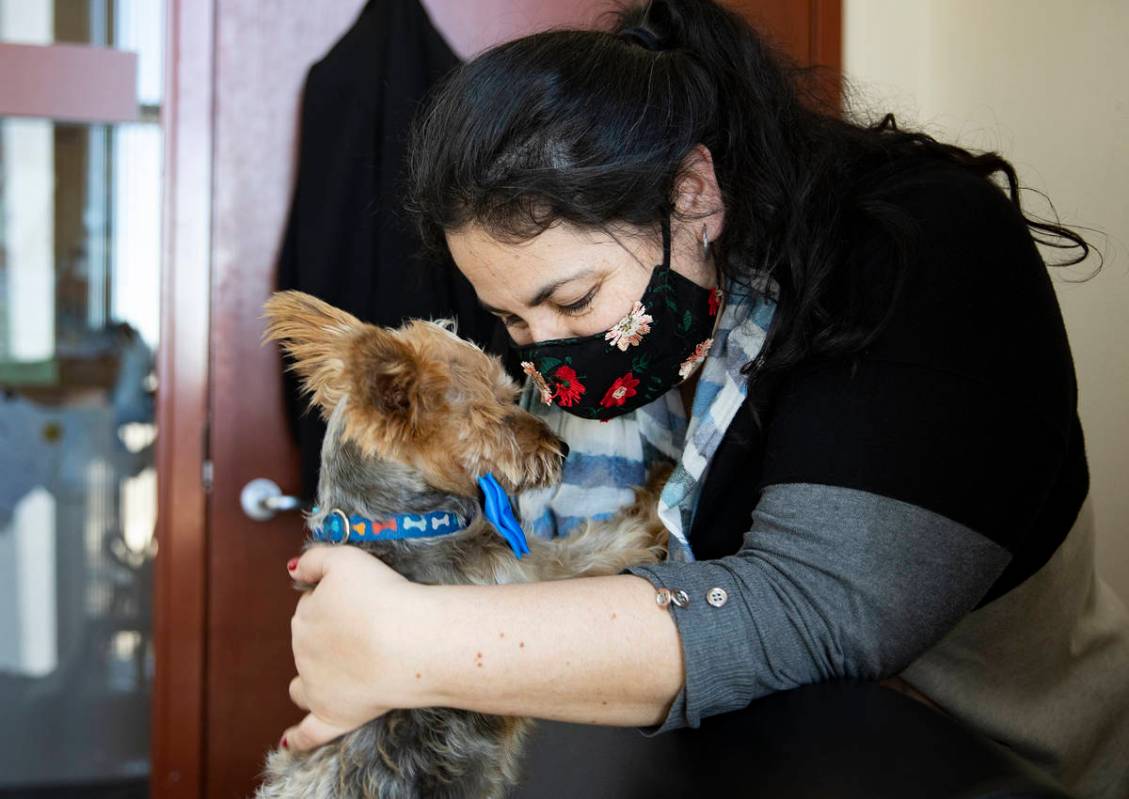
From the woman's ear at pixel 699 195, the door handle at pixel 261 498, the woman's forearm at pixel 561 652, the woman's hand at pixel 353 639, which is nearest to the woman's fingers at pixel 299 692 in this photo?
the woman's hand at pixel 353 639

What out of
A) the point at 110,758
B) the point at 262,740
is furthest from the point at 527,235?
the point at 110,758

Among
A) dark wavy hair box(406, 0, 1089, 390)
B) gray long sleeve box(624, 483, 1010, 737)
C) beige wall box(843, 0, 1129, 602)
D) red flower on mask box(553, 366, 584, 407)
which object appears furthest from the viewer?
beige wall box(843, 0, 1129, 602)

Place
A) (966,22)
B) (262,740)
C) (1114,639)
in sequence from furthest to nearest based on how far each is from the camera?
(262,740)
(966,22)
(1114,639)

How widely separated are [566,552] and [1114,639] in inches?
32.5

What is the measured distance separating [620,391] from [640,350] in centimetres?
8

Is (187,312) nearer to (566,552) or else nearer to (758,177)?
(566,552)

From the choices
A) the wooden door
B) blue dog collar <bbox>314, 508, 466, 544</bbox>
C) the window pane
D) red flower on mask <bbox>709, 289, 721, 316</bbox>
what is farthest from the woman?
the window pane

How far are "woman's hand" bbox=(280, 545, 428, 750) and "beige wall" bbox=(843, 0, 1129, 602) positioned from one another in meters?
1.33

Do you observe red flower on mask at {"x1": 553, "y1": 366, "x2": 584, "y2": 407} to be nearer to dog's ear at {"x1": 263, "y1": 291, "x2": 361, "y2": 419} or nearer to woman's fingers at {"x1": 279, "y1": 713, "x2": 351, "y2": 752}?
dog's ear at {"x1": 263, "y1": 291, "x2": 361, "y2": 419}

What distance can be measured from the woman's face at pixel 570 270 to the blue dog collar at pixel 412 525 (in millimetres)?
270

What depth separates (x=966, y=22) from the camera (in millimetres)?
2350

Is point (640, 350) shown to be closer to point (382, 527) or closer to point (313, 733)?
point (382, 527)

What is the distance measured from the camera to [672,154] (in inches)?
51.1

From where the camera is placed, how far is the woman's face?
1281 millimetres
